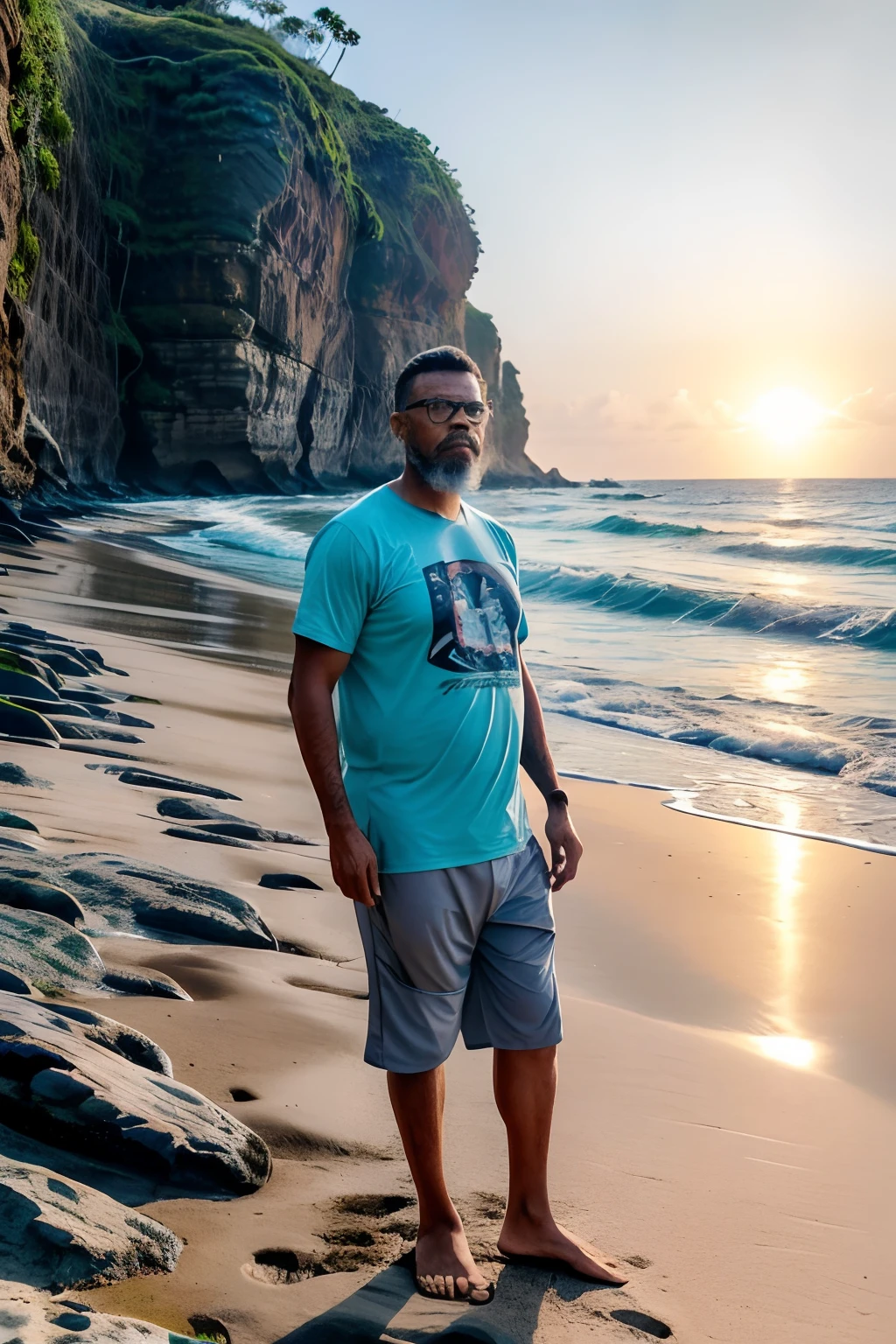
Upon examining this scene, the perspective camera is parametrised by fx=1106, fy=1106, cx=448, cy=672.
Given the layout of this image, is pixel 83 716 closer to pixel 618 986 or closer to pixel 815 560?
pixel 618 986

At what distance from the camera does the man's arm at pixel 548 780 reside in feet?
7.35

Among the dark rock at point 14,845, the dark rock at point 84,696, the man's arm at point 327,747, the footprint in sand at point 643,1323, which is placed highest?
the man's arm at point 327,747

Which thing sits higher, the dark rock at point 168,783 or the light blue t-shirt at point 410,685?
Result: the light blue t-shirt at point 410,685

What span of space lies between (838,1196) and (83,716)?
411 centimetres

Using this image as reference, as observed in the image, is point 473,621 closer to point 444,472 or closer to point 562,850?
point 444,472

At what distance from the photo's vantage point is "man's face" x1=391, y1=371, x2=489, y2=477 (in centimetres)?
208

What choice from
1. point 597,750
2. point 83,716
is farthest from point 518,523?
point 83,716

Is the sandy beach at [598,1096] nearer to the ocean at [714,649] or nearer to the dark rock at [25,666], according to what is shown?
the dark rock at [25,666]

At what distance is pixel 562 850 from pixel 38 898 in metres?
1.30

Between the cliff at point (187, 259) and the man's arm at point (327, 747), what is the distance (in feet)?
89.8

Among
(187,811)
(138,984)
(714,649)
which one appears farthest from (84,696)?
(714,649)

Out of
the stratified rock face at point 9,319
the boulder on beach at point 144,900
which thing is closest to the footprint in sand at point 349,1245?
the boulder on beach at point 144,900

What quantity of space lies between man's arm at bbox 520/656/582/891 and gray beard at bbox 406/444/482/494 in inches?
15.5

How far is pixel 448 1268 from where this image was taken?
184cm
